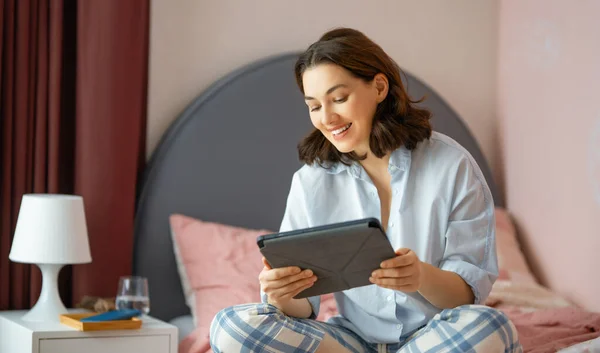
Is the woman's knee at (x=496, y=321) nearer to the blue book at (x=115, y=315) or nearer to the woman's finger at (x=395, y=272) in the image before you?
the woman's finger at (x=395, y=272)

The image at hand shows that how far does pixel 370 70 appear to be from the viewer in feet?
6.28

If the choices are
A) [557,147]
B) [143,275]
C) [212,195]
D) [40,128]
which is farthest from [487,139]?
[40,128]

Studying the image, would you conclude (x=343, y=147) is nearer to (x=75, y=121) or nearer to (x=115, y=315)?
(x=115, y=315)

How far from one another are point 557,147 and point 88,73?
1.64 m

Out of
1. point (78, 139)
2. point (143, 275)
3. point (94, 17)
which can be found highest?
point (94, 17)

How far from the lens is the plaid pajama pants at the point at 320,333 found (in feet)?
5.36

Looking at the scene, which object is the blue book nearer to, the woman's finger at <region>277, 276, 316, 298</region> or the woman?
the woman

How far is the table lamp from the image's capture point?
8.04ft

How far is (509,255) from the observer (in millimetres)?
3035

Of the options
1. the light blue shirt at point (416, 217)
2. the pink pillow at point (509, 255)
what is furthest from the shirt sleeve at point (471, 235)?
the pink pillow at point (509, 255)

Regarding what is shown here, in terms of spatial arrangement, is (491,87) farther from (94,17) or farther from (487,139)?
(94,17)

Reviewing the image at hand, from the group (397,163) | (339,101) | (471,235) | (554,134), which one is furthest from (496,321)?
(554,134)

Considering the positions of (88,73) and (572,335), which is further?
(88,73)

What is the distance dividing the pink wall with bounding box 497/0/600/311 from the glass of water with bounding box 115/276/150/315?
1.43 m
